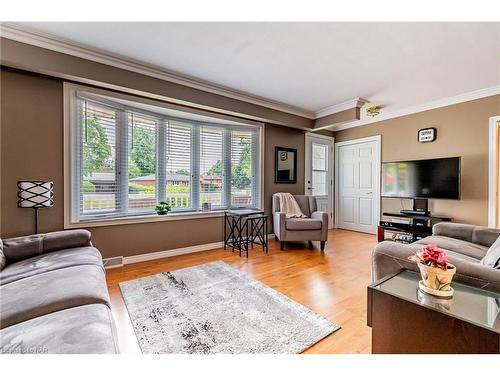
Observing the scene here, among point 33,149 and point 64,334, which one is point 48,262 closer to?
point 64,334

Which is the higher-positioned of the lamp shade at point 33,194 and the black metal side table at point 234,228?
the lamp shade at point 33,194

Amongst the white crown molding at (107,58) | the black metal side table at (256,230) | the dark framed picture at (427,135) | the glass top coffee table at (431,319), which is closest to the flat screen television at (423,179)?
the dark framed picture at (427,135)

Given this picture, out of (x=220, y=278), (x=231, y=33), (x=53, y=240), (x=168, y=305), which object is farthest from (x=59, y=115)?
(x=220, y=278)

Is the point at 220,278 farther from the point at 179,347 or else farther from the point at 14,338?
the point at 14,338

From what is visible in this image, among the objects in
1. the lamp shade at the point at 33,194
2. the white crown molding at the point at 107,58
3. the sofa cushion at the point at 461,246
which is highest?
the white crown molding at the point at 107,58

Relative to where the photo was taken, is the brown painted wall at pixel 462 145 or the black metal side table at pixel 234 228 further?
the black metal side table at pixel 234 228

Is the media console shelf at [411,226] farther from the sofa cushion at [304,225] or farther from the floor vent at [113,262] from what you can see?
the floor vent at [113,262]

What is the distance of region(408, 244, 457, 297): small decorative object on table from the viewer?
112cm

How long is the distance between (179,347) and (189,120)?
301cm

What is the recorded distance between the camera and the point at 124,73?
2531mm

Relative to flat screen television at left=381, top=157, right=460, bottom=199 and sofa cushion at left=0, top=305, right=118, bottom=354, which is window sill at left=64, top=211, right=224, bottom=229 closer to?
sofa cushion at left=0, top=305, right=118, bottom=354

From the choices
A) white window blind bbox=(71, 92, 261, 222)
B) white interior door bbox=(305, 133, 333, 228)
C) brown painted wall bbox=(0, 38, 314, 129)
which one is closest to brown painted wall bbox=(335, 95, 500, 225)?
white interior door bbox=(305, 133, 333, 228)

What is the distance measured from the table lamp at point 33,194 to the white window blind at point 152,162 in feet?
1.15

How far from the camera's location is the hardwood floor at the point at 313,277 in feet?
5.00
